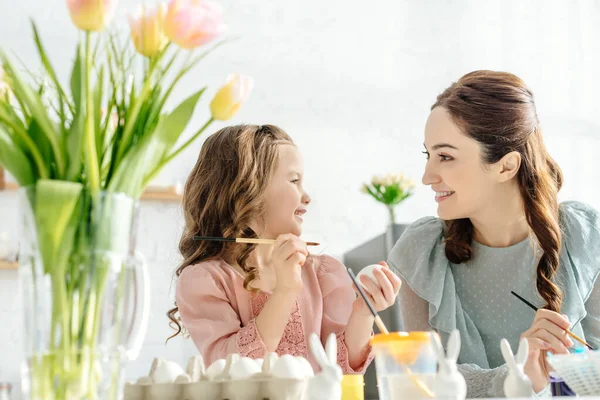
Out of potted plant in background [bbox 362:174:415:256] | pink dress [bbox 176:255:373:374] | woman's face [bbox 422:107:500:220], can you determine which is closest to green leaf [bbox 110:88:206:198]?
pink dress [bbox 176:255:373:374]

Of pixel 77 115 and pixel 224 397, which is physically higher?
pixel 77 115

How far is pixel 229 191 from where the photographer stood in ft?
5.85

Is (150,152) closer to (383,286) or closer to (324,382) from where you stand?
(324,382)

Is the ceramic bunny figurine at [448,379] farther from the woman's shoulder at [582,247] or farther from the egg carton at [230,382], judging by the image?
the woman's shoulder at [582,247]

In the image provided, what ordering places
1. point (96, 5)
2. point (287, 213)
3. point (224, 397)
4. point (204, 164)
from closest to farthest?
point (96, 5)
point (224, 397)
point (287, 213)
point (204, 164)

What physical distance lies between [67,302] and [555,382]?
0.81m

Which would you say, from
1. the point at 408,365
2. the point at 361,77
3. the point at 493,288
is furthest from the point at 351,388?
the point at 361,77

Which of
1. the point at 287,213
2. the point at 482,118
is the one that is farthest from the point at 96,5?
the point at 482,118

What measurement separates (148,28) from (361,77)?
2.84 m

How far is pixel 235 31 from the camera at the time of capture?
335 centimetres

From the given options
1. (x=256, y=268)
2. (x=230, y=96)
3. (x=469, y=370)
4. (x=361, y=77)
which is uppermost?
(x=361, y=77)

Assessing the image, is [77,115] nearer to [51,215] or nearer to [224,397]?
[51,215]

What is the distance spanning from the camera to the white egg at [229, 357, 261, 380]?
2.80ft

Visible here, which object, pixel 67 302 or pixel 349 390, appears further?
pixel 349 390
